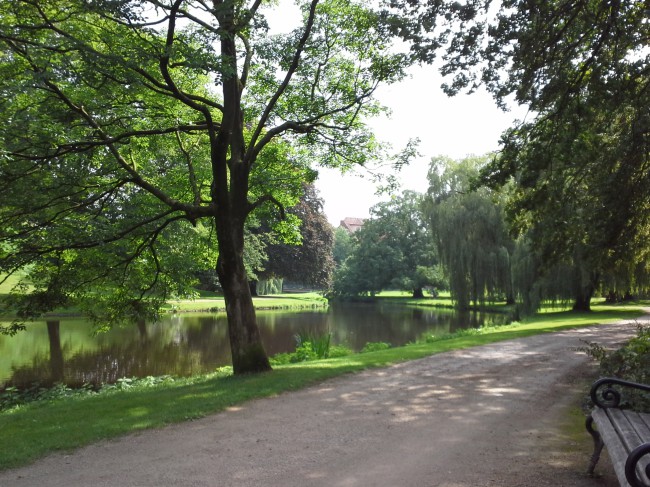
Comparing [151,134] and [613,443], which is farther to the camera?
[151,134]

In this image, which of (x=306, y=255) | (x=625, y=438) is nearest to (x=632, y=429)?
(x=625, y=438)

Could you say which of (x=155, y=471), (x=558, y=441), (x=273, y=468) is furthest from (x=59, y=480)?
(x=558, y=441)

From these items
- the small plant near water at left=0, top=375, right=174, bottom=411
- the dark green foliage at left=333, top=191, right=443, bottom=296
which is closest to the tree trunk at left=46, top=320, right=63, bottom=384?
the small plant near water at left=0, top=375, right=174, bottom=411

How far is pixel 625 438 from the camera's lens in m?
3.54

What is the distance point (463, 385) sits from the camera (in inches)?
332

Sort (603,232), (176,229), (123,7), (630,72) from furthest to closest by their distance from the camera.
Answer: (176,229)
(603,232)
(630,72)
(123,7)

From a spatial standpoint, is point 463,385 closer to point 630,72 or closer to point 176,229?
point 630,72

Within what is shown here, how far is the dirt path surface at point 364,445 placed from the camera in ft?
14.3

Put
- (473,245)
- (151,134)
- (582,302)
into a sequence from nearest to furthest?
(151,134), (582,302), (473,245)

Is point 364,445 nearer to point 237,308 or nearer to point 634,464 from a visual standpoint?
point 634,464

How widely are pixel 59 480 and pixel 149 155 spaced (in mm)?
9240

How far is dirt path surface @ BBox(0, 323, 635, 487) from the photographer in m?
4.37

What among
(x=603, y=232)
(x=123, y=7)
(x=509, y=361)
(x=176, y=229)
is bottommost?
(x=509, y=361)

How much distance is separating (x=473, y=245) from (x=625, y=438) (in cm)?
2489
